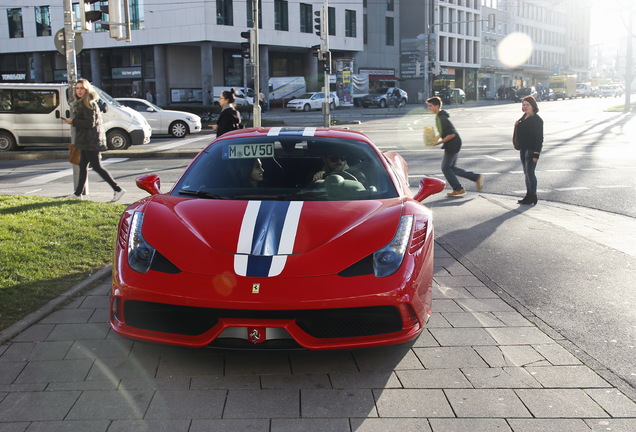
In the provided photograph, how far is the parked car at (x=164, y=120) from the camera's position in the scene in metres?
23.3

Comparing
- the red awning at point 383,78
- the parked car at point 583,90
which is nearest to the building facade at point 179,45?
the red awning at point 383,78

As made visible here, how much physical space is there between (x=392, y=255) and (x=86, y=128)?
7.13 metres

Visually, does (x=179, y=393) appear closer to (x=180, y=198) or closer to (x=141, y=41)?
(x=180, y=198)

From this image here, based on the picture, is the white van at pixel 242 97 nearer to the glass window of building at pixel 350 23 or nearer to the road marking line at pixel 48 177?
the glass window of building at pixel 350 23

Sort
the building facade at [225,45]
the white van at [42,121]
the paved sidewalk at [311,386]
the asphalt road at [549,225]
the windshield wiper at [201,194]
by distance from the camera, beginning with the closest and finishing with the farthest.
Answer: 1. the paved sidewalk at [311,386]
2. the windshield wiper at [201,194]
3. the asphalt road at [549,225]
4. the white van at [42,121]
5. the building facade at [225,45]

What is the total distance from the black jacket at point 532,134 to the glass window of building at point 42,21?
168ft

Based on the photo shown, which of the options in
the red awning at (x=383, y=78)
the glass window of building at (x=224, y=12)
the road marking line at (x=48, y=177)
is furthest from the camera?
the red awning at (x=383, y=78)

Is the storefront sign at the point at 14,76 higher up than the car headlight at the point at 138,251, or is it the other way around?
the storefront sign at the point at 14,76

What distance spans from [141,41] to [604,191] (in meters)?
45.2

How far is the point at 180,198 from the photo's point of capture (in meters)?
4.46

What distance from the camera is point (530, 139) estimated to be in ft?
31.2

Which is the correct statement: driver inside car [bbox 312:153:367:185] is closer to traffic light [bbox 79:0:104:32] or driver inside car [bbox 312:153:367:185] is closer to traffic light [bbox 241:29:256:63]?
traffic light [bbox 79:0:104:32]

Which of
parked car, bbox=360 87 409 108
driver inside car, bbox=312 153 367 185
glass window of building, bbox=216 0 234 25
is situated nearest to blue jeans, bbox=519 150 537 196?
driver inside car, bbox=312 153 367 185

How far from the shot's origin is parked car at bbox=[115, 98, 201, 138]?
23.3m
